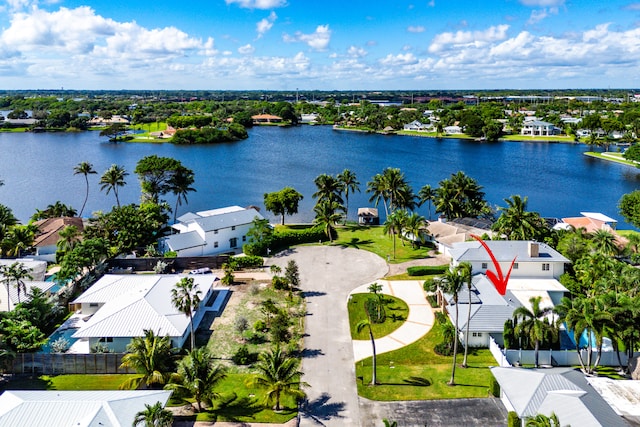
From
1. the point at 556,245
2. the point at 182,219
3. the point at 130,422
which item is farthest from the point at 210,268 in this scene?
the point at 556,245

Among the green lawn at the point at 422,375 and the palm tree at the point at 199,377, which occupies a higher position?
the palm tree at the point at 199,377

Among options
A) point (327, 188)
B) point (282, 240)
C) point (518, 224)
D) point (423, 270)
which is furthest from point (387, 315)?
point (327, 188)

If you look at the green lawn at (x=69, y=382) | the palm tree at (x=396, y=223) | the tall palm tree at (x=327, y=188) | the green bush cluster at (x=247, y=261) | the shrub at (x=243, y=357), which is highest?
the tall palm tree at (x=327, y=188)

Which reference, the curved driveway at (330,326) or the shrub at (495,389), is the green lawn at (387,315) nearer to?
the curved driveway at (330,326)

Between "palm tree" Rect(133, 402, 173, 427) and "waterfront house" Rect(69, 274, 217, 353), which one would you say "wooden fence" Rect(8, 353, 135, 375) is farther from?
"palm tree" Rect(133, 402, 173, 427)

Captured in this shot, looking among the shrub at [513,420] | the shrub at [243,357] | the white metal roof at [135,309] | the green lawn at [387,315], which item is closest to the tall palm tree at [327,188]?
the green lawn at [387,315]

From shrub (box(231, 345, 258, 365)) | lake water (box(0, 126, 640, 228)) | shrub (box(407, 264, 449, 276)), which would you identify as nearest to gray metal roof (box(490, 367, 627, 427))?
shrub (box(231, 345, 258, 365))
